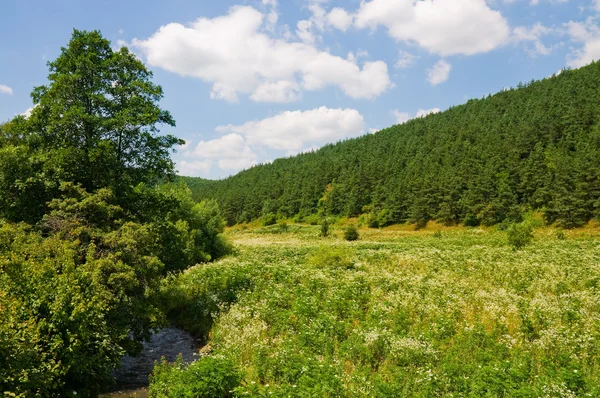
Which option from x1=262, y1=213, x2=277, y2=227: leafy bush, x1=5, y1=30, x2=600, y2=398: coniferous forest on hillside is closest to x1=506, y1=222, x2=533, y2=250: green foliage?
x1=5, y1=30, x2=600, y2=398: coniferous forest on hillside

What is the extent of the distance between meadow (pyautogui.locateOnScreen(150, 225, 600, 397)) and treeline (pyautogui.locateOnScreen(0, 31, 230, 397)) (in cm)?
253

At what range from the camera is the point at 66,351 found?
1083 cm

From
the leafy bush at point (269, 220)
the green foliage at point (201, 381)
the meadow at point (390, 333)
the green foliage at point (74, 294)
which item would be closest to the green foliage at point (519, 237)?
the meadow at point (390, 333)

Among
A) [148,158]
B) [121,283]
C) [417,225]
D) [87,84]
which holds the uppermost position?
[87,84]

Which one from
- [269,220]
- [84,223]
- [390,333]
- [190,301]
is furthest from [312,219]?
[390,333]

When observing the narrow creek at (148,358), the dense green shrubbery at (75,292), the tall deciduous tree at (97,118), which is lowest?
the narrow creek at (148,358)

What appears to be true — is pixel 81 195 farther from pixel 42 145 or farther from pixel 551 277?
pixel 551 277

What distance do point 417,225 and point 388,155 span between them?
62.5m

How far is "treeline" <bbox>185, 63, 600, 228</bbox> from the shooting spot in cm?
8462

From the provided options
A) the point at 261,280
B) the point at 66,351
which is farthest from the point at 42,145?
the point at 261,280

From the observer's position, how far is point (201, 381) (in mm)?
10438

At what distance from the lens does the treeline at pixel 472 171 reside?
278 feet

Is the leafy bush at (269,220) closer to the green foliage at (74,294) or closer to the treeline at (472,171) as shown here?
the treeline at (472,171)

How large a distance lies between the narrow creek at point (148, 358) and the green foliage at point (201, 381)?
2.59 metres
